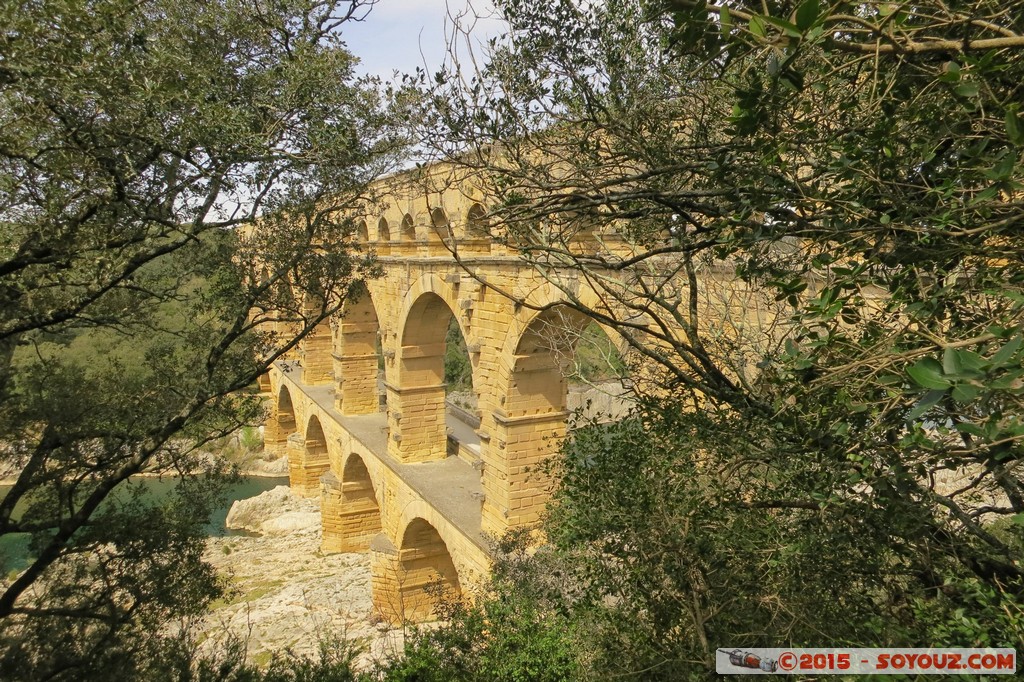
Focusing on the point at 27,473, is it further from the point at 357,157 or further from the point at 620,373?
the point at 620,373

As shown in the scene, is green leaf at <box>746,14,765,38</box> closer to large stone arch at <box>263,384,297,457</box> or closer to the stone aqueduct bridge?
the stone aqueduct bridge

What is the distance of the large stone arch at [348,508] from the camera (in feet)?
55.2

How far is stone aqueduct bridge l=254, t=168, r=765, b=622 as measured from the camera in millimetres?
9609

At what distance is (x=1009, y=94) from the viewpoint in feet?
6.82

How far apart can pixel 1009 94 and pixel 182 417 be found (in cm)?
514

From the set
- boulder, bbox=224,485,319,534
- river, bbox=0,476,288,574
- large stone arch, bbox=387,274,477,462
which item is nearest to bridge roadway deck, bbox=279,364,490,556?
large stone arch, bbox=387,274,477,462

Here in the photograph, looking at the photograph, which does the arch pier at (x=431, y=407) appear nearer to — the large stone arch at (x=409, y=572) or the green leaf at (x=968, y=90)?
the large stone arch at (x=409, y=572)

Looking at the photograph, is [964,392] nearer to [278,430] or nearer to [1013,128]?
[1013,128]

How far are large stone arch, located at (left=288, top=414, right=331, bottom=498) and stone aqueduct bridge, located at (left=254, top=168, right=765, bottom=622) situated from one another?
2.5 inches

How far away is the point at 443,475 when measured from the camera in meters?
13.0

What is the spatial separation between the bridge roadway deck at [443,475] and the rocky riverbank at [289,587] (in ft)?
6.97

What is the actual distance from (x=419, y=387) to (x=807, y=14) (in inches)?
496

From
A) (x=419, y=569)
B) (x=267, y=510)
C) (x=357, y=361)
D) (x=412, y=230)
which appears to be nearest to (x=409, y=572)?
(x=419, y=569)

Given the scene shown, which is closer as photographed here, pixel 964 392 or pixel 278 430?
pixel 964 392
